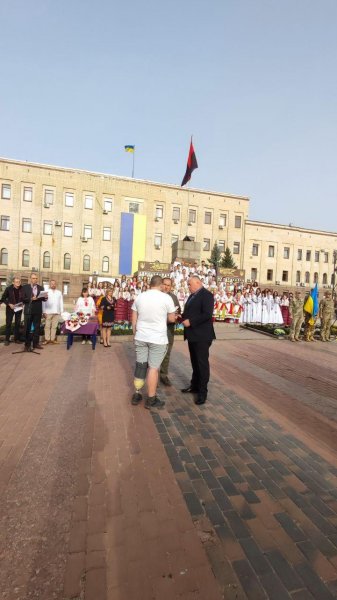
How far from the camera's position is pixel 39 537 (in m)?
2.40

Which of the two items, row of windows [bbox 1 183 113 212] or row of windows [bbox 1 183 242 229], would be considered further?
row of windows [bbox 1 183 242 229]

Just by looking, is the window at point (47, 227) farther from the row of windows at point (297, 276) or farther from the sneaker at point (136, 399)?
the sneaker at point (136, 399)

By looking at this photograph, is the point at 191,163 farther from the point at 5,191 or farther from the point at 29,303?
the point at 5,191

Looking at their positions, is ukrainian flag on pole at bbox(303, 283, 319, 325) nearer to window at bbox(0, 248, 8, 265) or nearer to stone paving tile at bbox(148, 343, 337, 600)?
stone paving tile at bbox(148, 343, 337, 600)

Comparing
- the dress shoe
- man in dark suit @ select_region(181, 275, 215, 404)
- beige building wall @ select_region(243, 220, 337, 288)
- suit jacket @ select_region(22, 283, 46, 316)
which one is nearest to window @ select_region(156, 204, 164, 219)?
beige building wall @ select_region(243, 220, 337, 288)

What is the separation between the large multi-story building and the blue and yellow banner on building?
0.13 meters

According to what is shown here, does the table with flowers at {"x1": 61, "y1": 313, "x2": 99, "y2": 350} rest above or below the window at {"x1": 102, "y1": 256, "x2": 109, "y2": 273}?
below

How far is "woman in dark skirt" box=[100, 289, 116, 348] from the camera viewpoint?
9.70m

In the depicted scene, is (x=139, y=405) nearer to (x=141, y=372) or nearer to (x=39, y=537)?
(x=141, y=372)

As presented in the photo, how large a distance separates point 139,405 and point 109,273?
37.8 metres

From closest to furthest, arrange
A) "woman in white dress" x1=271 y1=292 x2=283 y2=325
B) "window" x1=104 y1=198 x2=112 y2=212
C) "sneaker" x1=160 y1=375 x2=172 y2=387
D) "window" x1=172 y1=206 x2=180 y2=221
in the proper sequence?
"sneaker" x1=160 y1=375 x2=172 y2=387
"woman in white dress" x1=271 y1=292 x2=283 y2=325
"window" x1=104 y1=198 x2=112 y2=212
"window" x1=172 y1=206 x2=180 y2=221

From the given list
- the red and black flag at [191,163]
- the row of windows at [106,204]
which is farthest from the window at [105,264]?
the red and black flag at [191,163]

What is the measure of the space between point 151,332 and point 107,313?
521cm

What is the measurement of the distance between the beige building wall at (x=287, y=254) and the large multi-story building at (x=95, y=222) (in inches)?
77.7
